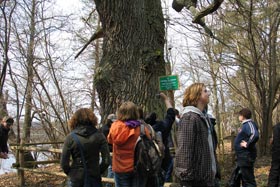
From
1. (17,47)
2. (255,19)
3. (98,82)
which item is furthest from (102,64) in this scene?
(17,47)

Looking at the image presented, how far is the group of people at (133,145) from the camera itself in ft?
11.2

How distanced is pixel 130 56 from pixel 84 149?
186 centimetres

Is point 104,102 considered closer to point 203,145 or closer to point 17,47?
point 203,145

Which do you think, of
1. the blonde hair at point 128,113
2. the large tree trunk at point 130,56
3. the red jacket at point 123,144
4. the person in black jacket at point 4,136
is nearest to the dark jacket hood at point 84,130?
the red jacket at point 123,144

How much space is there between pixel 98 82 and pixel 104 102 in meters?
0.33

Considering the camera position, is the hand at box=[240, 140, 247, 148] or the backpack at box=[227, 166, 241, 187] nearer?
the hand at box=[240, 140, 247, 148]

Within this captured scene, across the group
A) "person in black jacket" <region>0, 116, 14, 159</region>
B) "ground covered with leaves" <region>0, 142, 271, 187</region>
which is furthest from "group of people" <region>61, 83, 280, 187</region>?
"ground covered with leaves" <region>0, 142, 271, 187</region>

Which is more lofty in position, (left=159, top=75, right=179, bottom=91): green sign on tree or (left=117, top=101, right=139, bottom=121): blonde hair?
(left=159, top=75, right=179, bottom=91): green sign on tree

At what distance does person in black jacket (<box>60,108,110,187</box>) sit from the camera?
4.45 m

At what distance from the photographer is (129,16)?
19.1 feet

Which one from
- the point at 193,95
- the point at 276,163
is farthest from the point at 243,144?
the point at 193,95

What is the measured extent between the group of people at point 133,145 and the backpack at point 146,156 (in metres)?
0.06

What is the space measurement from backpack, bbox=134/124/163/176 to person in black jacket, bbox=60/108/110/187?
0.54m

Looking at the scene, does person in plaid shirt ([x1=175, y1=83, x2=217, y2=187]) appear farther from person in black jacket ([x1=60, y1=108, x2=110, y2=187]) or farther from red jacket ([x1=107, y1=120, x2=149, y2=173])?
person in black jacket ([x1=60, y1=108, x2=110, y2=187])
